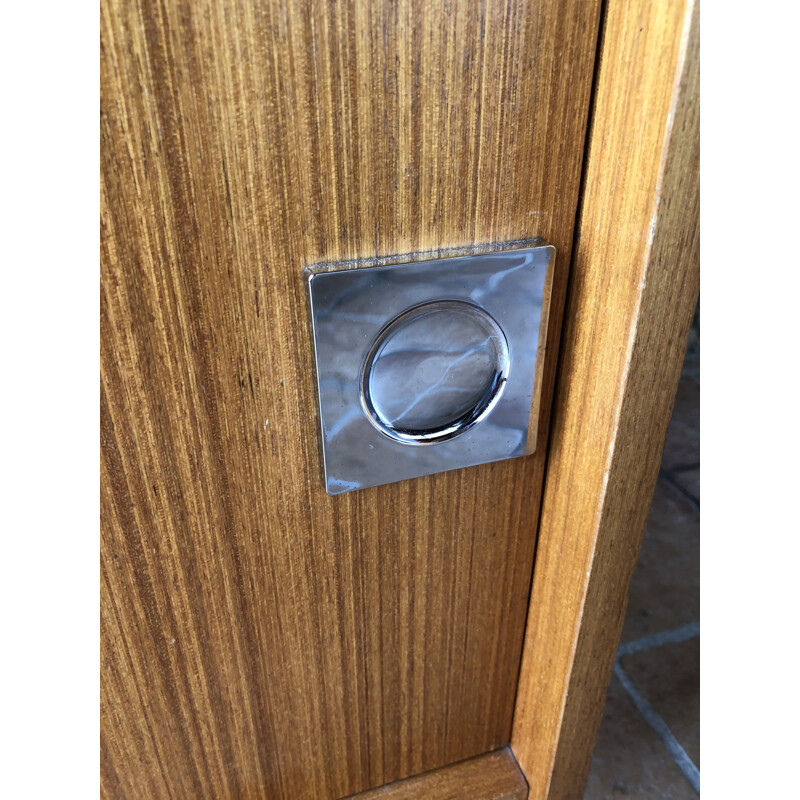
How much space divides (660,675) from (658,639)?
0.20ft

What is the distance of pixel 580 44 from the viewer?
0.33 metres

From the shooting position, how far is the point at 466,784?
1.86 ft

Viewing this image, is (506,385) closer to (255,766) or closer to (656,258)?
(656,258)

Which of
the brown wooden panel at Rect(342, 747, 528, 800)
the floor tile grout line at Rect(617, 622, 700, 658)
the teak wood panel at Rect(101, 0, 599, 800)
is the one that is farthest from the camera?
the floor tile grout line at Rect(617, 622, 700, 658)

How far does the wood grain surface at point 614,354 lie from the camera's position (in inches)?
12.4

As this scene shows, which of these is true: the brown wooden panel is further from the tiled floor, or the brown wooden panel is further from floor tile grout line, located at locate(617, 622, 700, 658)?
floor tile grout line, located at locate(617, 622, 700, 658)

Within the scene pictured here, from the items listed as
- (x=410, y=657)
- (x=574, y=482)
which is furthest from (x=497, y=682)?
(x=574, y=482)

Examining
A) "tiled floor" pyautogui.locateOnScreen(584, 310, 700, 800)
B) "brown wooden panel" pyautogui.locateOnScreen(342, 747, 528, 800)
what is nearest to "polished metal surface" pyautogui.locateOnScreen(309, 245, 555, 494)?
"brown wooden panel" pyautogui.locateOnScreen(342, 747, 528, 800)

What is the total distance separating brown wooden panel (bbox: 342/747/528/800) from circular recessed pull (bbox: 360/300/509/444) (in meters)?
0.33

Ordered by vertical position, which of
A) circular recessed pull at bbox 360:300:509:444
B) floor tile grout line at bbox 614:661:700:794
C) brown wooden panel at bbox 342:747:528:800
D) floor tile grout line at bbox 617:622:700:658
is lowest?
floor tile grout line at bbox 617:622:700:658

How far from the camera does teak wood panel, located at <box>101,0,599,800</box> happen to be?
0.30 meters

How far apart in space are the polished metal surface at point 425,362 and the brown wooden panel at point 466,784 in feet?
1.00

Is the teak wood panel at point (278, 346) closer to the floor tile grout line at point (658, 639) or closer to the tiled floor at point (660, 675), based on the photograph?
the tiled floor at point (660, 675)

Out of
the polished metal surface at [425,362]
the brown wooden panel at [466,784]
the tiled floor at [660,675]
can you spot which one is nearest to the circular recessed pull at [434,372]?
the polished metal surface at [425,362]
